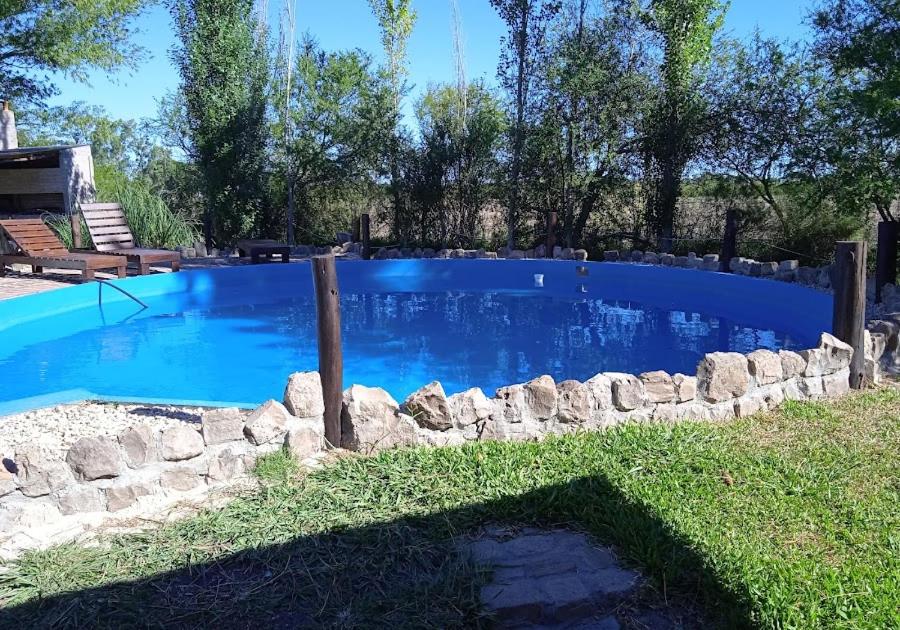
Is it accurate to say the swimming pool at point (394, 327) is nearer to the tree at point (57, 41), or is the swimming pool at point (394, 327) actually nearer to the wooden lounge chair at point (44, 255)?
the wooden lounge chair at point (44, 255)

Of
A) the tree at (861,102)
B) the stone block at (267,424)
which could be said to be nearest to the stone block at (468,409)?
the stone block at (267,424)

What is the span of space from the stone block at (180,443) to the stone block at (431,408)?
1.14m

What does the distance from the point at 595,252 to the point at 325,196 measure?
590 cm

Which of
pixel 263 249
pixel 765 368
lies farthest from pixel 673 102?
pixel 765 368

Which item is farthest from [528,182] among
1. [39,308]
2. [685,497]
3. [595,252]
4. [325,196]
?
[685,497]

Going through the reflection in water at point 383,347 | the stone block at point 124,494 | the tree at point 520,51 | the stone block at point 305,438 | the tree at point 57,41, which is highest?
the tree at point 57,41

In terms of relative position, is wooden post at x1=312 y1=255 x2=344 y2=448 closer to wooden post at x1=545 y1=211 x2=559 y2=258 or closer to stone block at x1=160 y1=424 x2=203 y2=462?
stone block at x1=160 y1=424 x2=203 y2=462

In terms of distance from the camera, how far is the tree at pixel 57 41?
16062 mm

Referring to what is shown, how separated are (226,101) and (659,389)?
40.1 feet

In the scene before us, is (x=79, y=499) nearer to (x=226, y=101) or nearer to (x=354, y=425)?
(x=354, y=425)

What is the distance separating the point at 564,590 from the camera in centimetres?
249

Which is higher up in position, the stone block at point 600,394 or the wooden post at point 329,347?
the wooden post at point 329,347

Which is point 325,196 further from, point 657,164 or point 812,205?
point 812,205

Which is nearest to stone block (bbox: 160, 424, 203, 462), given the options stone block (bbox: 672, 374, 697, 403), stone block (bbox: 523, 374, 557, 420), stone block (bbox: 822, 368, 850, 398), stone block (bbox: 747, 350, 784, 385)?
stone block (bbox: 523, 374, 557, 420)
